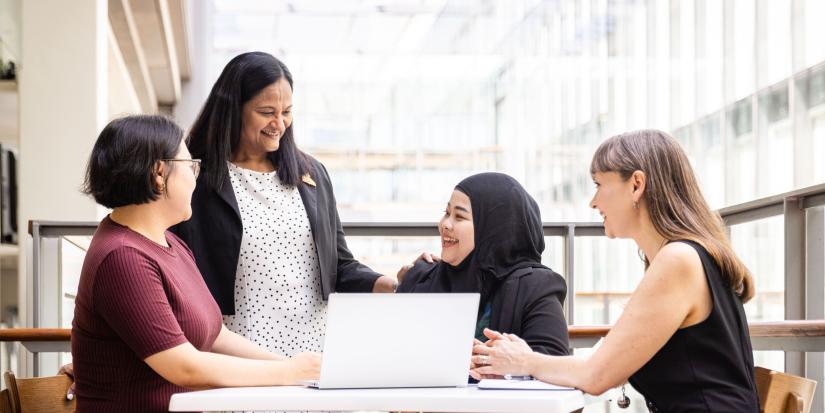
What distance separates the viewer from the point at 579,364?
2.02 m

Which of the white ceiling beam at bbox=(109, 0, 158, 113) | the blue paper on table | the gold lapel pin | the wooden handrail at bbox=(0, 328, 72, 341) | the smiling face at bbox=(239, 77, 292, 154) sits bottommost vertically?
the wooden handrail at bbox=(0, 328, 72, 341)

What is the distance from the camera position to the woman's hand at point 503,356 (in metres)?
2.07

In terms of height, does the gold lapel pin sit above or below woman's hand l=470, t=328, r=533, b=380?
above

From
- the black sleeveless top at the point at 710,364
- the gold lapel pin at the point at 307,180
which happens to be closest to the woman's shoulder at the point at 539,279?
the black sleeveless top at the point at 710,364

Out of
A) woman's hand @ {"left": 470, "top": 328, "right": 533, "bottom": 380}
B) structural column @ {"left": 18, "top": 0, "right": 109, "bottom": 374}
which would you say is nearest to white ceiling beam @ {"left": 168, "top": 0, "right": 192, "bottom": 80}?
structural column @ {"left": 18, "top": 0, "right": 109, "bottom": 374}

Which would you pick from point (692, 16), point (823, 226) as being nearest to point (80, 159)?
point (823, 226)

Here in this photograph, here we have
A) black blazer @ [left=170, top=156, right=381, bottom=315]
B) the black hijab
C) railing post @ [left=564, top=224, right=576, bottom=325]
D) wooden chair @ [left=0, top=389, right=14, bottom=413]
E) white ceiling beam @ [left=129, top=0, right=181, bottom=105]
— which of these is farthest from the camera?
white ceiling beam @ [left=129, top=0, right=181, bottom=105]

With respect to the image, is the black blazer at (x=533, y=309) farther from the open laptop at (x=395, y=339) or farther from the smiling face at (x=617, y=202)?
the open laptop at (x=395, y=339)

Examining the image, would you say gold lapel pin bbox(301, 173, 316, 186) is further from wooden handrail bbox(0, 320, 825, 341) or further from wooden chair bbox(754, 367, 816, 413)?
wooden chair bbox(754, 367, 816, 413)

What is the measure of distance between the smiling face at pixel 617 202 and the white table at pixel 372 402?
0.51 metres

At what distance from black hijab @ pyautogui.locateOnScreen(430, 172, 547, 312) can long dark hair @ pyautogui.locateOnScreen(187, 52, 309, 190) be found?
51 centimetres

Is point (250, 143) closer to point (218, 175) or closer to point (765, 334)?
point (218, 175)

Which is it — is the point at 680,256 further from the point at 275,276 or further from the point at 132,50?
the point at 132,50

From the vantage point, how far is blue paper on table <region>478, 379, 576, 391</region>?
1940 millimetres
